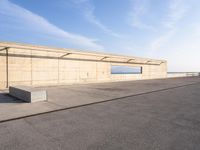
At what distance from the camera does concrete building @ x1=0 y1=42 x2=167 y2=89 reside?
14758 mm

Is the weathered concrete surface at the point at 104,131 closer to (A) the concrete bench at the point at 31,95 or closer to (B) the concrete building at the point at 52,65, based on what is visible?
(A) the concrete bench at the point at 31,95

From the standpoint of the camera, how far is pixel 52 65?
1800 centimetres

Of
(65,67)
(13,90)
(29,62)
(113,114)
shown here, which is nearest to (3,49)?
(29,62)

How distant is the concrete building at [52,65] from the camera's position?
48.4 feet

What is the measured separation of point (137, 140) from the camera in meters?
4.36

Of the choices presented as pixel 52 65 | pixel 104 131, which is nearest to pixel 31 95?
pixel 104 131

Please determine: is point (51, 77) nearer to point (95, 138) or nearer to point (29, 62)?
point (29, 62)

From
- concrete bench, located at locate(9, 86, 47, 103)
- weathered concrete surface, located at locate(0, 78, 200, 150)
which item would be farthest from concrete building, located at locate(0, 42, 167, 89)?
weathered concrete surface, located at locate(0, 78, 200, 150)

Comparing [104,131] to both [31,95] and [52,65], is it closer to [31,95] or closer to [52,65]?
[31,95]

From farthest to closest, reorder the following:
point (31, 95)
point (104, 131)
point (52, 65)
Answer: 1. point (52, 65)
2. point (31, 95)
3. point (104, 131)

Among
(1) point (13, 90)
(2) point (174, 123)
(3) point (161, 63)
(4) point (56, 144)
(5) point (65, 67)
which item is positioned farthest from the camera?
(3) point (161, 63)

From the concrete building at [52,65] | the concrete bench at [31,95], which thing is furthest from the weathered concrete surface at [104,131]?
the concrete building at [52,65]

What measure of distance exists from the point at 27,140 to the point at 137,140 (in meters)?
2.98

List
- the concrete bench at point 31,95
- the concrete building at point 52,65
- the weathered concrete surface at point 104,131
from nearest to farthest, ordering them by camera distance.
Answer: the weathered concrete surface at point 104,131 < the concrete bench at point 31,95 < the concrete building at point 52,65
